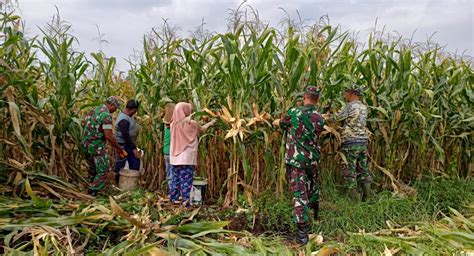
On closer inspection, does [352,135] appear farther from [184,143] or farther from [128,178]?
[128,178]

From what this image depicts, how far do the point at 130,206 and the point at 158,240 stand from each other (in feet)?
3.00

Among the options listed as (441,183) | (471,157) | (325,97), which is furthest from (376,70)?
(471,157)

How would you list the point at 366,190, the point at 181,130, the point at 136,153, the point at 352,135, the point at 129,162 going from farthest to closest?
the point at 129,162, the point at 136,153, the point at 366,190, the point at 352,135, the point at 181,130

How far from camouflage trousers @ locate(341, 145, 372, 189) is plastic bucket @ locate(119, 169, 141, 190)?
2668 mm

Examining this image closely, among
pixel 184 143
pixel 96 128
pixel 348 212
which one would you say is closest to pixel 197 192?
pixel 184 143

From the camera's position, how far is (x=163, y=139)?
5.41 metres

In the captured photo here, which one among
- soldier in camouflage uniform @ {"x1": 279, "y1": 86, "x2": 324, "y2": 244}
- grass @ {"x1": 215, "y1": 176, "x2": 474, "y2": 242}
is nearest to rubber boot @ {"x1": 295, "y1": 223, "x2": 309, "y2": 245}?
soldier in camouflage uniform @ {"x1": 279, "y1": 86, "x2": 324, "y2": 244}

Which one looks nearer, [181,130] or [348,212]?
[348,212]

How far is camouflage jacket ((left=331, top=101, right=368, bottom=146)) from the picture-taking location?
4672 millimetres

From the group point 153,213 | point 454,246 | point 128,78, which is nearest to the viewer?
point 454,246

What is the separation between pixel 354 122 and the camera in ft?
15.3

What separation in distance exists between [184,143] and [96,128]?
4.09 ft

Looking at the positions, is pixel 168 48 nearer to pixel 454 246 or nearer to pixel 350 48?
pixel 350 48

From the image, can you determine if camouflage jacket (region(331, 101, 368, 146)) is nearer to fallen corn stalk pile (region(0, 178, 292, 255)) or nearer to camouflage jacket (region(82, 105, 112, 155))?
fallen corn stalk pile (region(0, 178, 292, 255))
